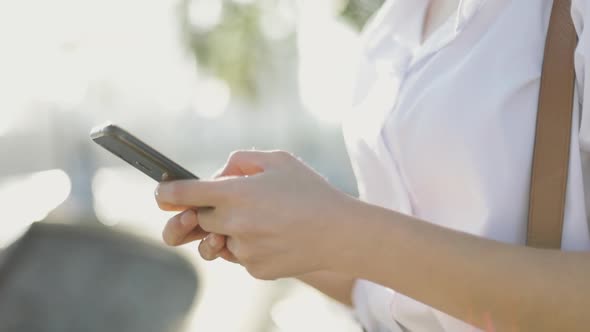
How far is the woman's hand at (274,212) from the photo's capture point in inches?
44.6

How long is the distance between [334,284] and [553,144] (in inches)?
28.6

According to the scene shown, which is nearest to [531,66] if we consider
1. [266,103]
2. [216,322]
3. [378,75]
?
[378,75]

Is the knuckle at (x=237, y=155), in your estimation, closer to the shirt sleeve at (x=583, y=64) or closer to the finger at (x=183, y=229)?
the finger at (x=183, y=229)

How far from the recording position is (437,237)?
115 cm

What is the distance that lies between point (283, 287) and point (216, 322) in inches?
19.1

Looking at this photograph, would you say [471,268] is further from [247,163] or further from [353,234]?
[247,163]

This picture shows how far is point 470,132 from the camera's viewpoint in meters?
1.26

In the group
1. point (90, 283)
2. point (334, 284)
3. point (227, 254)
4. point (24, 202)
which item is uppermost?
point (227, 254)

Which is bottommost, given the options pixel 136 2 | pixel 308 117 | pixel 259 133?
pixel 259 133

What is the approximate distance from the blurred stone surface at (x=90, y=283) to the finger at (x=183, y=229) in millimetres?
1143

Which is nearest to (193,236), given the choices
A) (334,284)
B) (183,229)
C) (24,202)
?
(183,229)

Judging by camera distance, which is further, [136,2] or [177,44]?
[177,44]

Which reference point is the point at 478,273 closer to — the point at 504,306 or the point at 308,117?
the point at 504,306

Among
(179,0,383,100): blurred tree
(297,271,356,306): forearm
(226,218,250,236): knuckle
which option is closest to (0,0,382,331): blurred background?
(179,0,383,100): blurred tree
